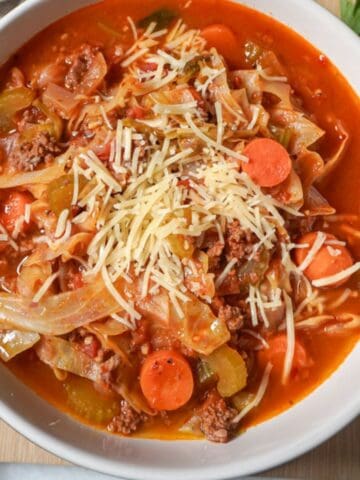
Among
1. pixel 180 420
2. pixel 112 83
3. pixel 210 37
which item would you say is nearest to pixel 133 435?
pixel 180 420

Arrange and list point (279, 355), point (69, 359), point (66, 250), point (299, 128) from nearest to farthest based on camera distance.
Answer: point (66, 250) < point (69, 359) < point (279, 355) < point (299, 128)

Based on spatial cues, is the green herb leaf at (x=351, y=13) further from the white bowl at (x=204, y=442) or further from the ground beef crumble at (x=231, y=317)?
the ground beef crumble at (x=231, y=317)

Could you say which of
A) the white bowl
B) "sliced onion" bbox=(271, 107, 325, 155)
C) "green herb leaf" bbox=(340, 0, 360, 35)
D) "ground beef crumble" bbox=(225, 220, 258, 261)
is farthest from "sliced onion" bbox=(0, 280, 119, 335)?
"green herb leaf" bbox=(340, 0, 360, 35)

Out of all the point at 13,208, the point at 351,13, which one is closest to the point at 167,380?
the point at 13,208

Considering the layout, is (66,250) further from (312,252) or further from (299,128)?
(299,128)

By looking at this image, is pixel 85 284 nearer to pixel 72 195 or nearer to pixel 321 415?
pixel 72 195

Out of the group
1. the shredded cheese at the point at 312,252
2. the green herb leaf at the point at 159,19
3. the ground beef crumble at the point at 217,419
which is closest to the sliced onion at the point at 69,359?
the ground beef crumble at the point at 217,419
